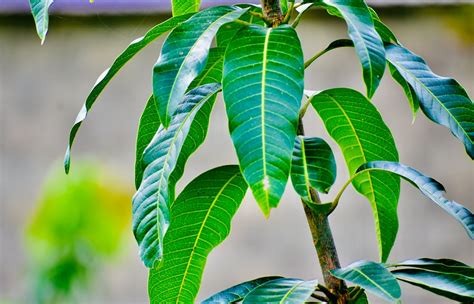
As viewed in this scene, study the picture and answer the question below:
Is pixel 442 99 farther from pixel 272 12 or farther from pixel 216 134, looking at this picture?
pixel 216 134

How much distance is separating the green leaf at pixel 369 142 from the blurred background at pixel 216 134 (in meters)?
1.49

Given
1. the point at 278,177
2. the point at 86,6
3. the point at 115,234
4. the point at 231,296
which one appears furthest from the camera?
the point at 86,6

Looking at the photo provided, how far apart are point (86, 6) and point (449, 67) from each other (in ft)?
4.12

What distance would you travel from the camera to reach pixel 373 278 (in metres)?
0.96

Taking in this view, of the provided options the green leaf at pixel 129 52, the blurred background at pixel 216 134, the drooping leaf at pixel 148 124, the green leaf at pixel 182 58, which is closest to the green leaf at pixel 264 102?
the green leaf at pixel 182 58

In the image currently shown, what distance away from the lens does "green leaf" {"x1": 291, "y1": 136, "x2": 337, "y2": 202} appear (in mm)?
1054

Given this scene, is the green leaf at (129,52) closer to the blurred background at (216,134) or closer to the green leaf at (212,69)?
the green leaf at (212,69)

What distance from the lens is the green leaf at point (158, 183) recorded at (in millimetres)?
A: 961

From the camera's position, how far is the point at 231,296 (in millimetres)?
1065

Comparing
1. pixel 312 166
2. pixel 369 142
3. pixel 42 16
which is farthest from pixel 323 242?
pixel 42 16

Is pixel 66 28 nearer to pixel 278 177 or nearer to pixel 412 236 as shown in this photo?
pixel 412 236

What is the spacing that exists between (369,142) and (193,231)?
298mm

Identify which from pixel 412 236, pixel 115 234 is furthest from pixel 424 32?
pixel 115 234

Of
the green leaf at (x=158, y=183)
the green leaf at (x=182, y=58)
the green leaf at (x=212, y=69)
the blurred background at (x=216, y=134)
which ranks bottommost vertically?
the blurred background at (x=216, y=134)
